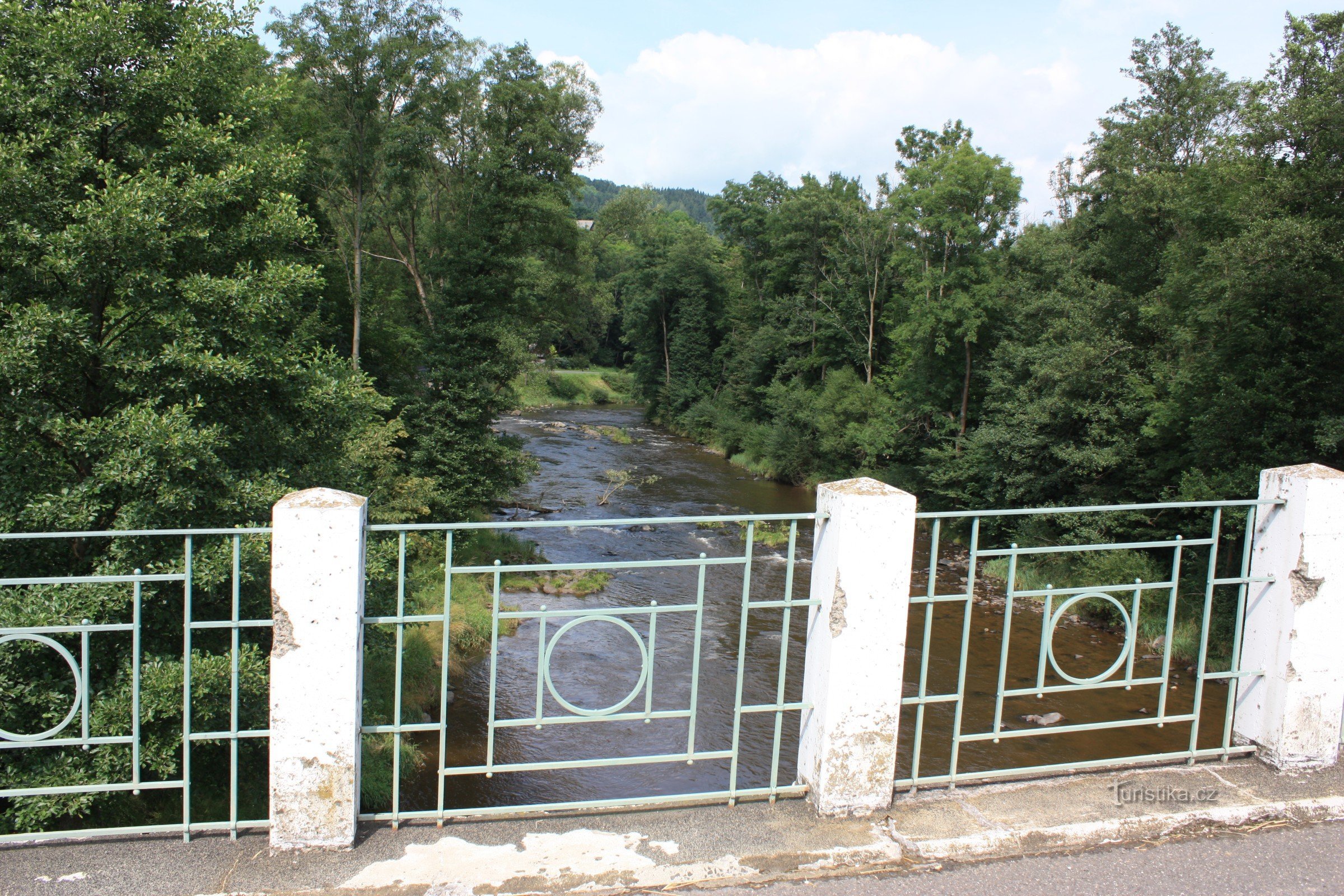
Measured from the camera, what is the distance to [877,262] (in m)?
36.7

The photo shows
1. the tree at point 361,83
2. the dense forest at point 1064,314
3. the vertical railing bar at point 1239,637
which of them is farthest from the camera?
the tree at point 361,83

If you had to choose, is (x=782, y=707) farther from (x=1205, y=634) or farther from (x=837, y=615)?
(x=1205, y=634)

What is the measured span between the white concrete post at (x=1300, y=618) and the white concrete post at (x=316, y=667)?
419cm

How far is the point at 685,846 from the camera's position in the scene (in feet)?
11.9

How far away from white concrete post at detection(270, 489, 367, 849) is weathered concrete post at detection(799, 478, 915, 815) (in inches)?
72.7

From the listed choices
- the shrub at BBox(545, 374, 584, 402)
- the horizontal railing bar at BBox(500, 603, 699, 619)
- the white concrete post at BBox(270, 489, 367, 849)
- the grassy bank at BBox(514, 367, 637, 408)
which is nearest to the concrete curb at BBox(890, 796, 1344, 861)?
the horizontal railing bar at BBox(500, 603, 699, 619)

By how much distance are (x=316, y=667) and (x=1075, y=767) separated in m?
3.45

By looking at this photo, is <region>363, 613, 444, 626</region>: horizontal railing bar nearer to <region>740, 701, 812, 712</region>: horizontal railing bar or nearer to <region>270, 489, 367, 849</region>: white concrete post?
<region>270, 489, 367, 849</region>: white concrete post

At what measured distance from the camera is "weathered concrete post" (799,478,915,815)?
3.74 metres

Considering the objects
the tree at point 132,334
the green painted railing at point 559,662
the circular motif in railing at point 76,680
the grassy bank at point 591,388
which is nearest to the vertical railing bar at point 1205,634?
the green painted railing at point 559,662

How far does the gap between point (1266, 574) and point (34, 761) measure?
8.62 meters

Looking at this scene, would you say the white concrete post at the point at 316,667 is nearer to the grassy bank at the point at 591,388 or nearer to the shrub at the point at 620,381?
the grassy bank at the point at 591,388

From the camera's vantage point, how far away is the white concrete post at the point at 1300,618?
14.2ft

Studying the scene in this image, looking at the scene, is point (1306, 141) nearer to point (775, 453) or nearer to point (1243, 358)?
point (1243, 358)
